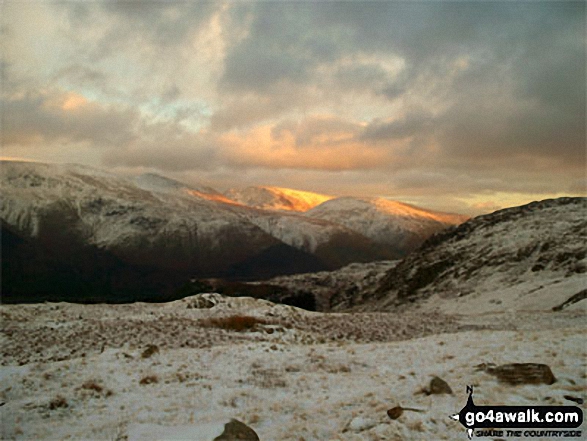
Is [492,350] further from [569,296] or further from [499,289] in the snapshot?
[499,289]

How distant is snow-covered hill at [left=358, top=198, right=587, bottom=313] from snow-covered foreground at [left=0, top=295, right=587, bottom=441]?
21438 mm

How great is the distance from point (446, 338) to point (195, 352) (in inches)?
536

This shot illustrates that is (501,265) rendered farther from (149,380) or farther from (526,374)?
(149,380)

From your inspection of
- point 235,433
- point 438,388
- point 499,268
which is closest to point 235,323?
point 438,388

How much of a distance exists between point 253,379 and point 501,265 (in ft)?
192

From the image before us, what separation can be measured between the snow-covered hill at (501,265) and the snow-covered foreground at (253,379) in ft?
70.3

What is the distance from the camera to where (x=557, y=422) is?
32.9ft

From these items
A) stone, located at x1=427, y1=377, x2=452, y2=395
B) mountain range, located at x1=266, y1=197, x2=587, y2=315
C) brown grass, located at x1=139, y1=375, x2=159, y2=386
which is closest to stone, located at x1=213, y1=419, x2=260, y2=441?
stone, located at x1=427, y1=377, x2=452, y2=395

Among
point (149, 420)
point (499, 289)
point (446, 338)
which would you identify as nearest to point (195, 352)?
point (149, 420)

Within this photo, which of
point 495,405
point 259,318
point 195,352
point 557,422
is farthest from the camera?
point 259,318

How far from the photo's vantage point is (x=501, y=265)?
2485 inches

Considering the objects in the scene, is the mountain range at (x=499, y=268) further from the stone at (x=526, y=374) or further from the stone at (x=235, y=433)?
the stone at (x=235, y=433)

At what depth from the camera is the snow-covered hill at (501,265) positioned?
158ft

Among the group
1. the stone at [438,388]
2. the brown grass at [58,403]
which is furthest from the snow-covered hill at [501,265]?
the brown grass at [58,403]
